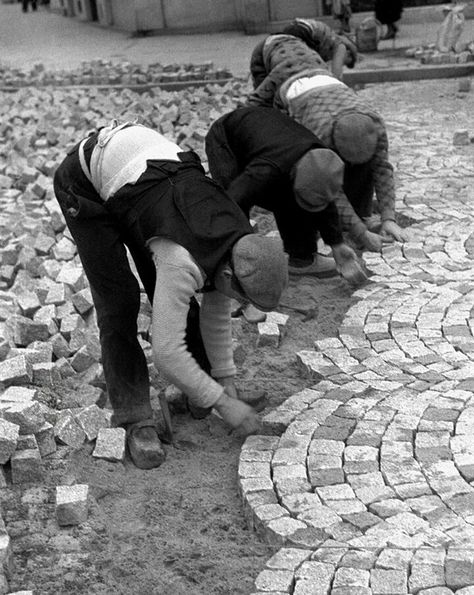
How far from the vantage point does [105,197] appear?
15.9 feet

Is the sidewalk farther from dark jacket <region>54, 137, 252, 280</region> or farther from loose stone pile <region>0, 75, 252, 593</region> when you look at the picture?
dark jacket <region>54, 137, 252, 280</region>

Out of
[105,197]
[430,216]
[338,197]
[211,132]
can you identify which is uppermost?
[105,197]

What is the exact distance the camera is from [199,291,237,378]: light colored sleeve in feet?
16.0

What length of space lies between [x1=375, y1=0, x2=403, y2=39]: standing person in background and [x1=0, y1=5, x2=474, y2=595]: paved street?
893 cm

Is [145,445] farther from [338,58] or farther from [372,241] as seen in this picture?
[338,58]

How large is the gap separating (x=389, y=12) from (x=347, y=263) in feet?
36.4

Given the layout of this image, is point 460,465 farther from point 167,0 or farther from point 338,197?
point 167,0

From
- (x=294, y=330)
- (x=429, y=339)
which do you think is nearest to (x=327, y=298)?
(x=294, y=330)

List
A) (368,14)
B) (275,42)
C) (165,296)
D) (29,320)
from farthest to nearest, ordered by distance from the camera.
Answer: (368,14), (275,42), (29,320), (165,296)

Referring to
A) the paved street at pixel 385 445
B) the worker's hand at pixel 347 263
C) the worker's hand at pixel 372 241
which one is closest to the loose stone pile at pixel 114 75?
the paved street at pixel 385 445

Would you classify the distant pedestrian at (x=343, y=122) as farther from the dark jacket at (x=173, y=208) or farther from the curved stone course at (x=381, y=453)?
the dark jacket at (x=173, y=208)

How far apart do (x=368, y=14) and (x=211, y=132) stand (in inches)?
528

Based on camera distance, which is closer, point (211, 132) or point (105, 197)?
point (105, 197)

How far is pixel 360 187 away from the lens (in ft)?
24.4
